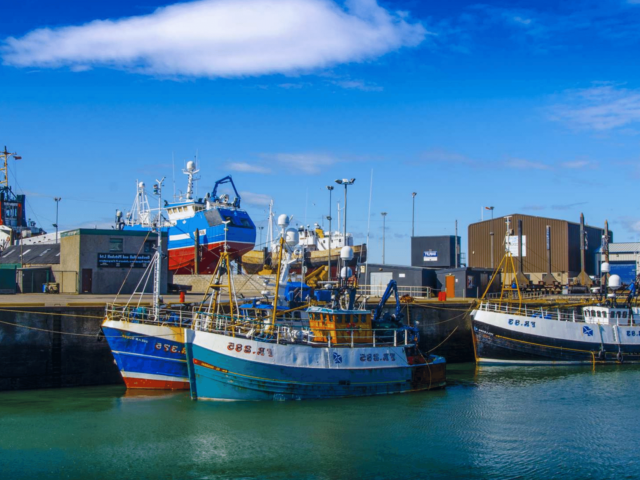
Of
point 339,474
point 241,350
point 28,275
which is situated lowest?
point 339,474

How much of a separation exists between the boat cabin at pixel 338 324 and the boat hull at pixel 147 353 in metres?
5.58

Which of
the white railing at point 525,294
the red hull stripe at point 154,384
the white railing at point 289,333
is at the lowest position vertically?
the red hull stripe at point 154,384

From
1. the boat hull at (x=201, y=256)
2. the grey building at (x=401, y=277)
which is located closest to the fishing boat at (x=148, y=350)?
the grey building at (x=401, y=277)

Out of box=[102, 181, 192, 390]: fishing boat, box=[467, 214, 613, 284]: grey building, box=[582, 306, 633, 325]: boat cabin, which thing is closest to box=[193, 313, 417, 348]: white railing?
box=[102, 181, 192, 390]: fishing boat

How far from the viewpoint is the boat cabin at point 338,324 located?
88.0ft

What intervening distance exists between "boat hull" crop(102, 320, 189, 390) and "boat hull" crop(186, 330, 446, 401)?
2527 millimetres

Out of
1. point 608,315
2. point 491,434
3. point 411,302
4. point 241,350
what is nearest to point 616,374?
point 608,315

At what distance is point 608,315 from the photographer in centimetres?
3788

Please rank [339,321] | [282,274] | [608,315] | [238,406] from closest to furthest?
[238,406], [339,321], [282,274], [608,315]

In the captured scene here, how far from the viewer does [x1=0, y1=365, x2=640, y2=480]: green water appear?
18109 millimetres

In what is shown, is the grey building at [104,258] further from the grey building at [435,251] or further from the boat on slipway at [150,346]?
the grey building at [435,251]

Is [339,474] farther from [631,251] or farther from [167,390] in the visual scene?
[631,251]

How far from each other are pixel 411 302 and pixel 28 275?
963 inches

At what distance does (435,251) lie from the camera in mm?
59781
